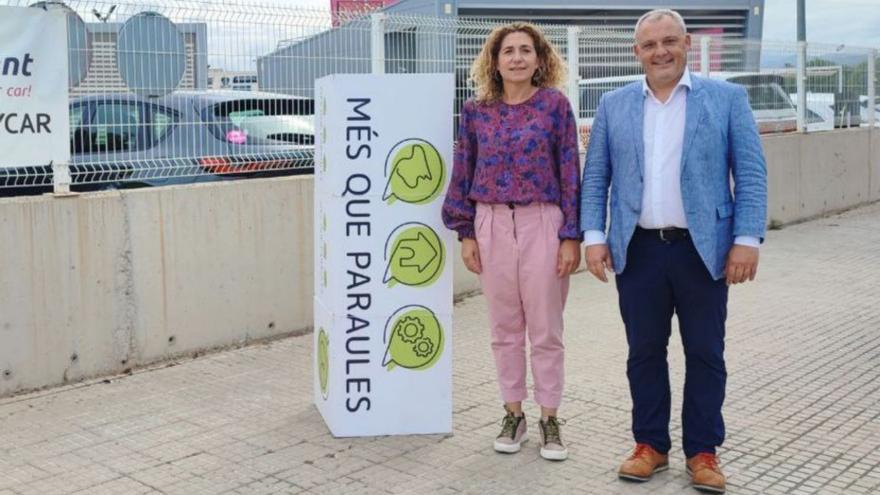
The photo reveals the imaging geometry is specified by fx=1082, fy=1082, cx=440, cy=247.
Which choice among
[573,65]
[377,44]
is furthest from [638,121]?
[573,65]

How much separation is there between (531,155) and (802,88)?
32.5 ft

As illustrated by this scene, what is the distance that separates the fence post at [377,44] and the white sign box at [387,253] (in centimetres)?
257

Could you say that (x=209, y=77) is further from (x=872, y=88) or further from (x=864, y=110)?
(x=872, y=88)

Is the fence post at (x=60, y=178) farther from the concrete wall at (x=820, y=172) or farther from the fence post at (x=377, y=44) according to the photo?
the concrete wall at (x=820, y=172)

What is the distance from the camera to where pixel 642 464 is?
4457mm

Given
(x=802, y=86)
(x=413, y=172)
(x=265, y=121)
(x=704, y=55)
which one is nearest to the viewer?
(x=413, y=172)

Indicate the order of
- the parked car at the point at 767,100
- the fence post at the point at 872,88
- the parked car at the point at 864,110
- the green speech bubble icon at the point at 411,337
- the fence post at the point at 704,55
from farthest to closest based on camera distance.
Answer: the fence post at the point at 872,88 → the parked car at the point at 864,110 → the parked car at the point at 767,100 → the fence post at the point at 704,55 → the green speech bubble icon at the point at 411,337

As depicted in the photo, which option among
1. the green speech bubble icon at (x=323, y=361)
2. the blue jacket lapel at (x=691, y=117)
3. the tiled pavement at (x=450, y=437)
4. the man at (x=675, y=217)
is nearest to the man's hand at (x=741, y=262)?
the man at (x=675, y=217)

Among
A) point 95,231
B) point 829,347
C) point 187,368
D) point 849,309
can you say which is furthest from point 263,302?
point 849,309

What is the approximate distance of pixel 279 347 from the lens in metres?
6.95

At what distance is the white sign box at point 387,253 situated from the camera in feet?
16.2

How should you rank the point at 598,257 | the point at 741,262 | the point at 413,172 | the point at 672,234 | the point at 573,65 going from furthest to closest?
the point at 573,65
the point at 413,172
the point at 598,257
the point at 672,234
the point at 741,262

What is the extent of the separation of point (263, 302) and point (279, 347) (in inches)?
13.2

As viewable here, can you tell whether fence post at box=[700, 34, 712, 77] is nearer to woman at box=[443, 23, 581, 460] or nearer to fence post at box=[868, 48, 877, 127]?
fence post at box=[868, 48, 877, 127]
